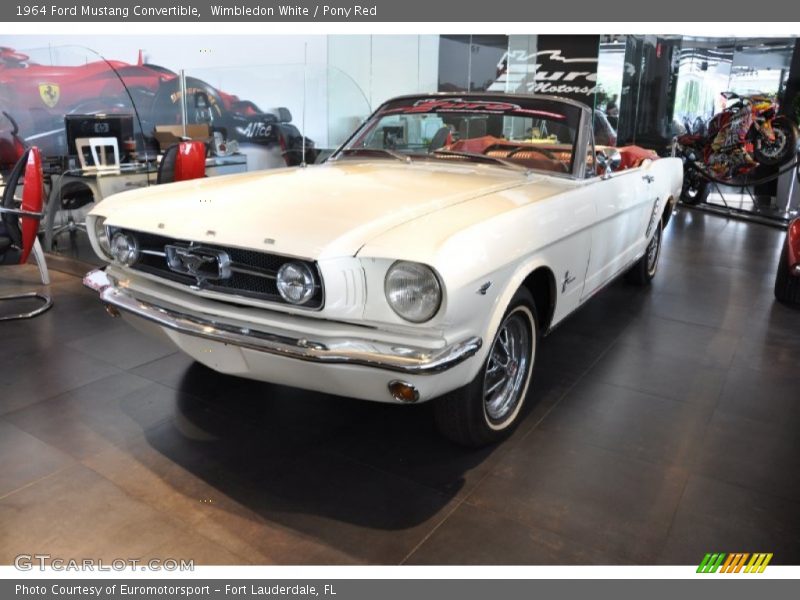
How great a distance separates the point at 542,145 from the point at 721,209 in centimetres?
701

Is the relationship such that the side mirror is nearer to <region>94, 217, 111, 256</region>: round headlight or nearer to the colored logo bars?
the colored logo bars

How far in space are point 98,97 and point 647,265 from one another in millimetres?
6583

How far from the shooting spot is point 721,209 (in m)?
9.41

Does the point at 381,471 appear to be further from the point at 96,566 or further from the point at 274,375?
the point at 96,566

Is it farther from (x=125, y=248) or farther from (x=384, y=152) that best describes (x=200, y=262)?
(x=384, y=152)

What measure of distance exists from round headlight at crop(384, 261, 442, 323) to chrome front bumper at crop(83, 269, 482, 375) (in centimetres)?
12

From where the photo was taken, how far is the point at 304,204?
2.53m

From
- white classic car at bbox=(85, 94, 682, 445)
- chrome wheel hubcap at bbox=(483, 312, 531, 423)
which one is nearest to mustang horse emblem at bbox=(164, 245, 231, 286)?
white classic car at bbox=(85, 94, 682, 445)

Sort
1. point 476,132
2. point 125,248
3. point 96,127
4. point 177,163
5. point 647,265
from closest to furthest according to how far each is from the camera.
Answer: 1. point 125,248
2. point 476,132
3. point 647,265
4. point 177,163
5. point 96,127

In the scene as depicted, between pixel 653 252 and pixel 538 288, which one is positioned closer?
pixel 538 288

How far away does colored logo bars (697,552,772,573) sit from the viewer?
2006 mm

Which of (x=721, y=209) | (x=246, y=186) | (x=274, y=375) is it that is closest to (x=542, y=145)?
(x=246, y=186)

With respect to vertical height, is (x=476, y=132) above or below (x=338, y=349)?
above

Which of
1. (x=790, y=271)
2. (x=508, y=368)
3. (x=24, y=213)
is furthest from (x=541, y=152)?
(x=24, y=213)
